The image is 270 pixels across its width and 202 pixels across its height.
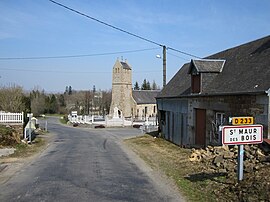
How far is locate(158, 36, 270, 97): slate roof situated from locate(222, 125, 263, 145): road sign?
15.8 feet

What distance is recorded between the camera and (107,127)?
55.1 m

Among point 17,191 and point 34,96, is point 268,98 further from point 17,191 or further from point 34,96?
point 34,96

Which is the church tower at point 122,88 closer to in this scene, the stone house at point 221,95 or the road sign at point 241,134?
the stone house at point 221,95

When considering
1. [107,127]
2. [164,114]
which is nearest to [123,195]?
[164,114]

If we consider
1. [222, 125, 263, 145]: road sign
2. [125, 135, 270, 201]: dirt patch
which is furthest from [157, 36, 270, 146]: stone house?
[222, 125, 263, 145]: road sign

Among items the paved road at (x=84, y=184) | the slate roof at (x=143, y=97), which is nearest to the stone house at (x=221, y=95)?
the paved road at (x=84, y=184)

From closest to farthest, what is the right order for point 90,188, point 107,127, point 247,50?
point 90,188 < point 247,50 < point 107,127

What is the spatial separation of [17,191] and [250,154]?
305 inches

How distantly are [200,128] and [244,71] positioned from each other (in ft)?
13.8

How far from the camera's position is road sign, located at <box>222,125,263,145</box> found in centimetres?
851

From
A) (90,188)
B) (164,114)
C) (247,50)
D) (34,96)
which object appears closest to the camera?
(90,188)

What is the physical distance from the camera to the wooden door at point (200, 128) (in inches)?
743

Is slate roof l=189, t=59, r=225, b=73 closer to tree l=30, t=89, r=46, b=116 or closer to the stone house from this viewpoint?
the stone house

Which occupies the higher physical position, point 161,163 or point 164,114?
point 164,114
